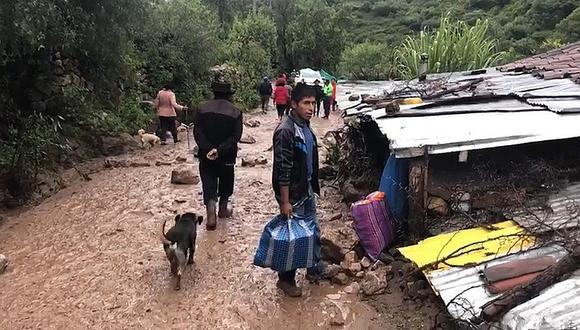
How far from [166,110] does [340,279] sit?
332 inches

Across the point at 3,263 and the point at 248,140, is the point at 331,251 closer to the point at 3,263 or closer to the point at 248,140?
the point at 3,263

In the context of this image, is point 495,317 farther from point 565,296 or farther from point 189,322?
point 189,322

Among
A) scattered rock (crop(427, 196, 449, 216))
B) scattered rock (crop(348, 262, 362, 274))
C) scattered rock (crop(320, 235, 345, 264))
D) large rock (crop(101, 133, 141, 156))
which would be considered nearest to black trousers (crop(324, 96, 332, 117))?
large rock (crop(101, 133, 141, 156))

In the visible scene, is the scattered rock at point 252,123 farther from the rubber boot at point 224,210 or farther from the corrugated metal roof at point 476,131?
the corrugated metal roof at point 476,131

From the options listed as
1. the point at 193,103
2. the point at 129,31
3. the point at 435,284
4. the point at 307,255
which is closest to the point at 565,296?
the point at 435,284

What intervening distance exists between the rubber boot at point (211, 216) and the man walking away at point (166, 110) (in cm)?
625

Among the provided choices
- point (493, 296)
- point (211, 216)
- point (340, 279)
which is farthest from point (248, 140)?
point (493, 296)

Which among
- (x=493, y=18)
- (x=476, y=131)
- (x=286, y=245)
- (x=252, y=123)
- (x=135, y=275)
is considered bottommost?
(x=252, y=123)

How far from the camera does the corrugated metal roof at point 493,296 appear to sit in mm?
2744

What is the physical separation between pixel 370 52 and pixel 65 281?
32.2 meters

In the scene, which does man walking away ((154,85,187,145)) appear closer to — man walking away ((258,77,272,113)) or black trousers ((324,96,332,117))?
black trousers ((324,96,332,117))

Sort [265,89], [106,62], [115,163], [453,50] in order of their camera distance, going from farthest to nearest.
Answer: [265,89]
[453,50]
[106,62]
[115,163]

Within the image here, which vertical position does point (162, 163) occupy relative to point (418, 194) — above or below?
below

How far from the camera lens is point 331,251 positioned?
5.27 metres
